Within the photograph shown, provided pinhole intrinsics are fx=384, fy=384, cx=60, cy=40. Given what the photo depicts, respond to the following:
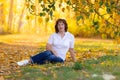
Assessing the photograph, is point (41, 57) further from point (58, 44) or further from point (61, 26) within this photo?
point (61, 26)

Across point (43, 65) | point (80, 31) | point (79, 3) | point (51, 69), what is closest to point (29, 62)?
point (43, 65)

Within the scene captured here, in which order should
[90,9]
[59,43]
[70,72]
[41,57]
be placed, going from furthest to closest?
1. [59,43]
2. [41,57]
3. [90,9]
4. [70,72]

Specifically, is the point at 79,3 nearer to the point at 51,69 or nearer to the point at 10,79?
the point at 51,69

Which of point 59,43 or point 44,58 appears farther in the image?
point 59,43

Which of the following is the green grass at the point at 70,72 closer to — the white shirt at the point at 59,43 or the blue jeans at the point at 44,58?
the blue jeans at the point at 44,58

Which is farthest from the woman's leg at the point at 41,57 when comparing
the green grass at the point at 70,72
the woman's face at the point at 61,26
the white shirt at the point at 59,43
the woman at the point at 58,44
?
the woman's face at the point at 61,26

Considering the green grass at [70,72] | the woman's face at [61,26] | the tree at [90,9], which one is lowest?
the green grass at [70,72]

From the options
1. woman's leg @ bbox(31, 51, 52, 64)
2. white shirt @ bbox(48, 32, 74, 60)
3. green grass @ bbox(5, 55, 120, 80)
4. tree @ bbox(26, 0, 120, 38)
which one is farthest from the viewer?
white shirt @ bbox(48, 32, 74, 60)

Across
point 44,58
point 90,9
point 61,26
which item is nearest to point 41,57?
point 44,58

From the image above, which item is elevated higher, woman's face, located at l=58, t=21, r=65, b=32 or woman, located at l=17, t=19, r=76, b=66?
woman's face, located at l=58, t=21, r=65, b=32

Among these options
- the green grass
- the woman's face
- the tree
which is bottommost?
the green grass

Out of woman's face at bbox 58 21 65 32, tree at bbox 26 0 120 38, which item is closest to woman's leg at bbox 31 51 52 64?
woman's face at bbox 58 21 65 32

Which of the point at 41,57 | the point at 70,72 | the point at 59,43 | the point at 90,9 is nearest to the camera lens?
the point at 70,72

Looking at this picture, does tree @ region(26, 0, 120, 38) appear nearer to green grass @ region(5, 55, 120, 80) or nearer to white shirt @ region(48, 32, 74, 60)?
white shirt @ region(48, 32, 74, 60)
